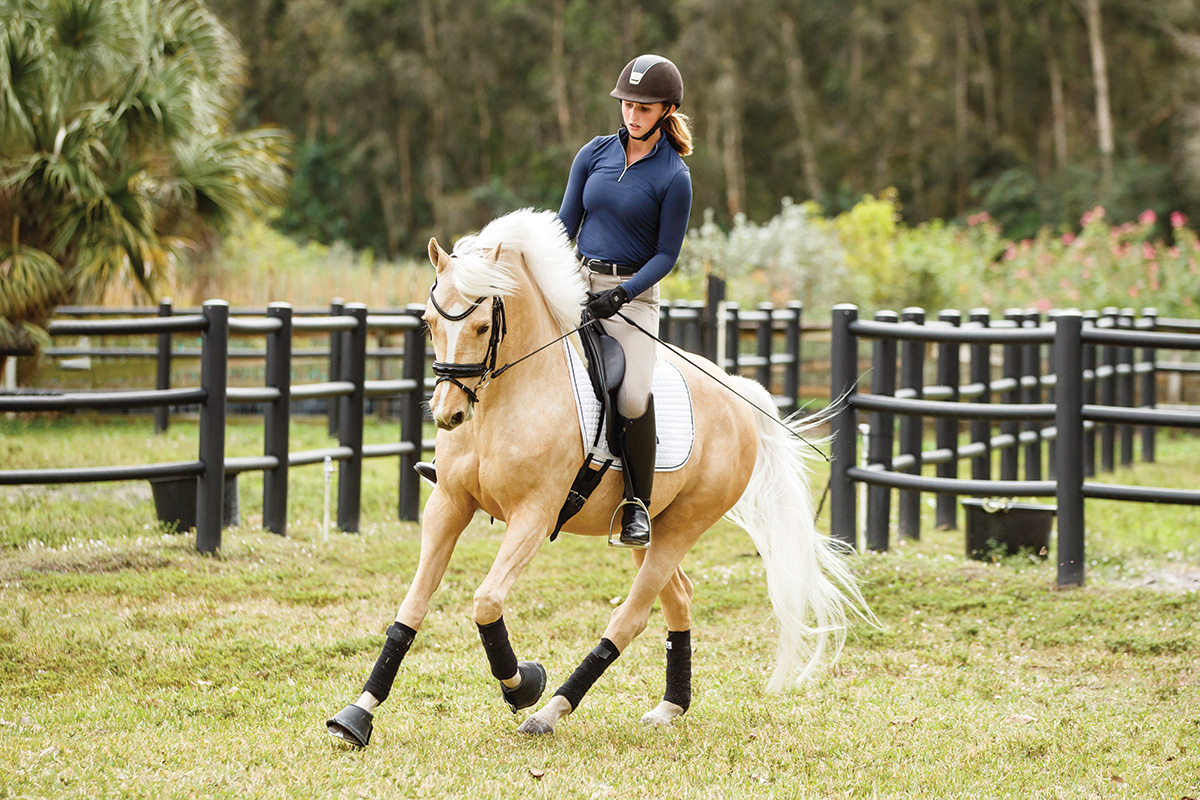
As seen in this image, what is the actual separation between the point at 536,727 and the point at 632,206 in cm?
189

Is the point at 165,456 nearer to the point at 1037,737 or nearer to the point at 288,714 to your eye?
the point at 288,714

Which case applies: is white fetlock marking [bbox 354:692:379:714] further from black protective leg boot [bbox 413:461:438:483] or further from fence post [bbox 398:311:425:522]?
fence post [bbox 398:311:425:522]

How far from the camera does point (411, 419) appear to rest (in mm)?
8219

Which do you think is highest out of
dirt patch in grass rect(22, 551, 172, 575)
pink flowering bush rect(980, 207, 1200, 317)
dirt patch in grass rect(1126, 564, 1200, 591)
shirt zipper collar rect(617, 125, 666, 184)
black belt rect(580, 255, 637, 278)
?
pink flowering bush rect(980, 207, 1200, 317)

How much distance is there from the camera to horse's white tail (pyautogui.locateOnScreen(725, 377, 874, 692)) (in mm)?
4634

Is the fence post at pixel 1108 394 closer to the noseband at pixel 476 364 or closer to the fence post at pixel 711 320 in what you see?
the fence post at pixel 711 320

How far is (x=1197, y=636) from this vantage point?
5.48 m

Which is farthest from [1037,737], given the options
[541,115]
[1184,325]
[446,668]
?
[541,115]

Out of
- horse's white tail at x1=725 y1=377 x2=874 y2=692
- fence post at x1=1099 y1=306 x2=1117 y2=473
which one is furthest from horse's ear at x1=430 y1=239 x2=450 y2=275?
fence post at x1=1099 y1=306 x2=1117 y2=473

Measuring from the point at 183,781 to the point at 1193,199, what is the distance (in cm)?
3475

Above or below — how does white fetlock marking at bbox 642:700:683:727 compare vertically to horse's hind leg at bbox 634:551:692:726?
below

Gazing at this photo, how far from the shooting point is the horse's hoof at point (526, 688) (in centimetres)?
400

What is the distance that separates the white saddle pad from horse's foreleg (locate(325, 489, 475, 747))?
52 cm

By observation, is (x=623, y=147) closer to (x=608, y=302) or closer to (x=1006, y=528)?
(x=608, y=302)
